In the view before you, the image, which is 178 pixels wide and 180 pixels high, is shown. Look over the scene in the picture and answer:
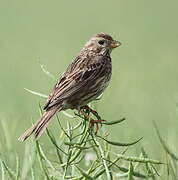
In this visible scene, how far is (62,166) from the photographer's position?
13.9ft

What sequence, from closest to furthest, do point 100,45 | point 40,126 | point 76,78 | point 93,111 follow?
point 40,126 → point 93,111 → point 76,78 → point 100,45

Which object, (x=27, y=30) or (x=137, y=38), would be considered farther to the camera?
(x=27, y=30)

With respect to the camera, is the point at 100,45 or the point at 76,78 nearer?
the point at 76,78

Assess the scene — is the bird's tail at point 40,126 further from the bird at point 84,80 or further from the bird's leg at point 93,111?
the bird's leg at point 93,111

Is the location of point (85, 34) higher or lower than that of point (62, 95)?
lower

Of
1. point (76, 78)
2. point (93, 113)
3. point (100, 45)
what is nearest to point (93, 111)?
point (93, 113)

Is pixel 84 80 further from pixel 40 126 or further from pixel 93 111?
pixel 40 126

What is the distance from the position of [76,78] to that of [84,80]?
0.08 metres

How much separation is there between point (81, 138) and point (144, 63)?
10.1m

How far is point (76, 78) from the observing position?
6.03 meters

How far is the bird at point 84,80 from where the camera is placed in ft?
18.2

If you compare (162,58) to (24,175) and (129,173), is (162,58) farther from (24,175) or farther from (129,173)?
(129,173)

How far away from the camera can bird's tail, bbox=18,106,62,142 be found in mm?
4750

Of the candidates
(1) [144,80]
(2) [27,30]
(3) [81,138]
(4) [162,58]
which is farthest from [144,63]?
(3) [81,138]
